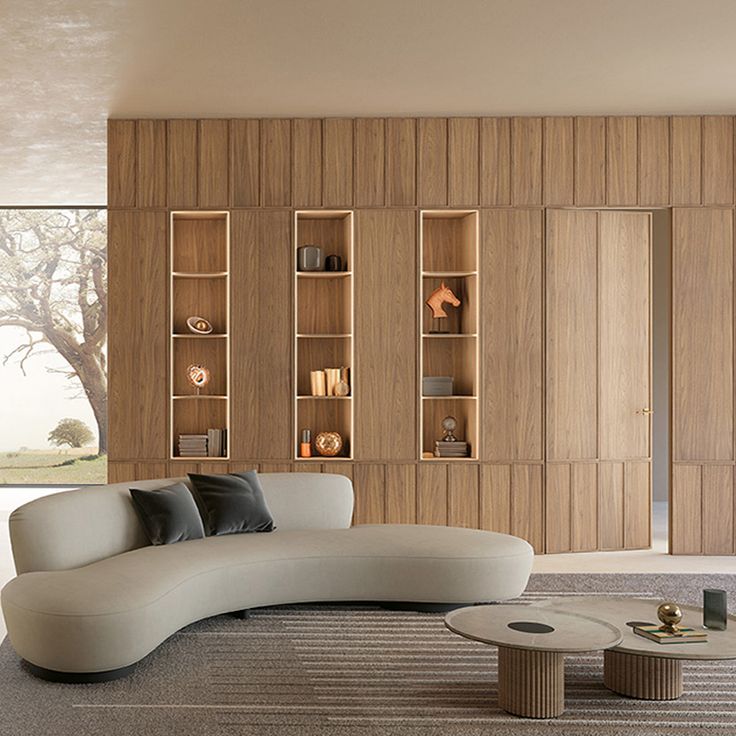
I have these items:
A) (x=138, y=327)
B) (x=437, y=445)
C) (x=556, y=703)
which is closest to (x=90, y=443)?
(x=138, y=327)

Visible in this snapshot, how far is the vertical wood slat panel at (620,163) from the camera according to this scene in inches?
291

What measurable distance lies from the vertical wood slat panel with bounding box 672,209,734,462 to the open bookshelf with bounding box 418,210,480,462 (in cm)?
150

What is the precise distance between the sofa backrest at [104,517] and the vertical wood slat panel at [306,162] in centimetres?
220

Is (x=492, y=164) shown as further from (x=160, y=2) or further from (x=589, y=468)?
(x=160, y=2)

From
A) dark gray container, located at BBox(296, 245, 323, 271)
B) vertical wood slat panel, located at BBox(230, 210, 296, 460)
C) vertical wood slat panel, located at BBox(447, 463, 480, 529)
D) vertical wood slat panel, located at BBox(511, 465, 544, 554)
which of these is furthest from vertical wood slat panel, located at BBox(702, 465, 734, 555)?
dark gray container, located at BBox(296, 245, 323, 271)

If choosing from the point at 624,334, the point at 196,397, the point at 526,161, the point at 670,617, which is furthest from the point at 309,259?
the point at 670,617

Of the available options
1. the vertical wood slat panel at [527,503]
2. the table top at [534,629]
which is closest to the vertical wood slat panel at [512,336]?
the vertical wood slat panel at [527,503]

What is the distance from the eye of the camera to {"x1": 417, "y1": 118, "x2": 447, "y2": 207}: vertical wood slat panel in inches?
290

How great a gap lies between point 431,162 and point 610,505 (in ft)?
9.37

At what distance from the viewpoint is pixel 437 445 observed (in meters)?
7.45

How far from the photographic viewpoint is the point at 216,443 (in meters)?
7.39

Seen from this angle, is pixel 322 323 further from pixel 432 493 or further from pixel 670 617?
pixel 670 617

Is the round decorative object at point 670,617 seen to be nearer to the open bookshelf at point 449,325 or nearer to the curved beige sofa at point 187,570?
the curved beige sofa at point 187,570

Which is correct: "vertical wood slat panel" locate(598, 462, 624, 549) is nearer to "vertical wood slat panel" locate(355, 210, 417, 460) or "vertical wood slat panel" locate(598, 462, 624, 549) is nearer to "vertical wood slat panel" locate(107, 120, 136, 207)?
"vertical wood slat panel" locate(355, 210, 417, 460)
